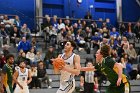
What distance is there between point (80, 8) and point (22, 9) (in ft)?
13.4

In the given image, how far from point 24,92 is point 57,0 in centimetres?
1339

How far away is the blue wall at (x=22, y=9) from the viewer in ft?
73.1

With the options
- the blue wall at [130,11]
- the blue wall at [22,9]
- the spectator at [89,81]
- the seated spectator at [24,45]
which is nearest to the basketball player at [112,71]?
the spectator at [89,81]

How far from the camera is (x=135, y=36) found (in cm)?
2228

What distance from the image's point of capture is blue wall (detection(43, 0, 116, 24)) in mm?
24172

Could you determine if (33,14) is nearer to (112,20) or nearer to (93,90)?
(112,20)

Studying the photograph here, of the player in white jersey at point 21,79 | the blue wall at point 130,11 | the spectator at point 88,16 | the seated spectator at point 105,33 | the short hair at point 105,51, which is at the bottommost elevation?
the player in white jersey at point 21,79

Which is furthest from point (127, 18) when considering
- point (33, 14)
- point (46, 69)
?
point (46, 69)

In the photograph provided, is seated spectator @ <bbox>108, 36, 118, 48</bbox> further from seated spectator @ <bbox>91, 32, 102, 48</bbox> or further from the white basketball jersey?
the white basketball jersey

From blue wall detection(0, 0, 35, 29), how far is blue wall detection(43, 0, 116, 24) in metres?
0.98

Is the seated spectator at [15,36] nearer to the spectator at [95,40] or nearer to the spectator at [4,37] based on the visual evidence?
the spectator at [4,37]

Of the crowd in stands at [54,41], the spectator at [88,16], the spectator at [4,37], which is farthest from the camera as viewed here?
the spectator at [88,16]

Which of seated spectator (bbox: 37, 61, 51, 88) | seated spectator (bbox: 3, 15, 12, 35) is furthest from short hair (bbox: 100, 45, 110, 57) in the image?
seated spectator (bbox: 3, 15, 12, 35)

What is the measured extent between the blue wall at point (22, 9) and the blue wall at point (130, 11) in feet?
22.8
